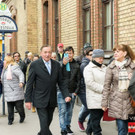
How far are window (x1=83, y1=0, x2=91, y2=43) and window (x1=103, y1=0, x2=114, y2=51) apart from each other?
1.23 meters

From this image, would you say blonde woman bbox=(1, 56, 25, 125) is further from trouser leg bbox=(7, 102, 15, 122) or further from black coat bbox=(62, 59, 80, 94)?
black coat bbox=(62, 59, 80, 94)

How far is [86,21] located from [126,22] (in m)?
3.23

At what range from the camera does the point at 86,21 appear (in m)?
11.1

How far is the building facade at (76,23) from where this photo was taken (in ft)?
27.1

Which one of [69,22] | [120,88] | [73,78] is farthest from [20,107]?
[69,22]

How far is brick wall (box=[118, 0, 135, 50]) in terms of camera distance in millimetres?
7746

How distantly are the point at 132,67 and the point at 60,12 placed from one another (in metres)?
9.00

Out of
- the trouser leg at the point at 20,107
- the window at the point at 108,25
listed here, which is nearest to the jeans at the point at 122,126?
the trouser leg at the point at 20,107

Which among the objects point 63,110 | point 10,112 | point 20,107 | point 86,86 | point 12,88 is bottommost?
point 10,112

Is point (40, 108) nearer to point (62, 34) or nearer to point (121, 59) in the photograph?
point (121, 59)

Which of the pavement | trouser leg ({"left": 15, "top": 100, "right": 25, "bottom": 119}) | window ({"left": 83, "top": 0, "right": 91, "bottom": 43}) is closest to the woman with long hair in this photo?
the pavement

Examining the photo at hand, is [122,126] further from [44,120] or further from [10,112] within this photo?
[10,112]

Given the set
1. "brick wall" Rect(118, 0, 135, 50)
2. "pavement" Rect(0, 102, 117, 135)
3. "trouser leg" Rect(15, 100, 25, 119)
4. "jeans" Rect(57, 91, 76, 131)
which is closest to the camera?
"jeans" Rect(57, 91, 76, 131)

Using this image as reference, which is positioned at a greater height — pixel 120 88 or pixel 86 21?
pixel 86 21
